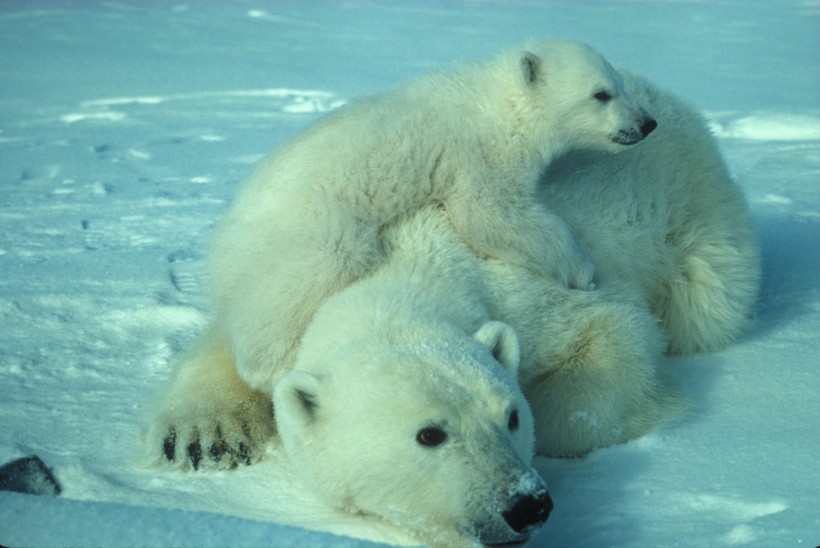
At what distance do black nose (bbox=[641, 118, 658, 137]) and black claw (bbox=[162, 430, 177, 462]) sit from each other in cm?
207

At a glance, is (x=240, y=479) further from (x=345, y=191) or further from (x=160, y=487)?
(x=345, y=191)

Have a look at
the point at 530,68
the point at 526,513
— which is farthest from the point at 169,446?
the point at 530,68

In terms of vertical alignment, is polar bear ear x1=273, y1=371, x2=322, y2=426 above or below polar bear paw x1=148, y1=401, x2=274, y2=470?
above

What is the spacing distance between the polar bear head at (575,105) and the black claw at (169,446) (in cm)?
167

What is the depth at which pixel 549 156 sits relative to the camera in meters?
3.72

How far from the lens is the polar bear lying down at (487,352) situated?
221 centimetres

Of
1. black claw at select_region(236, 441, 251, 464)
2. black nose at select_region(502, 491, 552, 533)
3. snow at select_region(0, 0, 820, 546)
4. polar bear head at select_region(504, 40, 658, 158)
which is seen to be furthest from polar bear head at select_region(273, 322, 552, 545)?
polar bear head at select_region(504, 40, 658, 158)

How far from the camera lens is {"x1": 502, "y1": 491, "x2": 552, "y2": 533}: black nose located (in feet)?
6.86

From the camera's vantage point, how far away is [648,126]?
3.81 metres

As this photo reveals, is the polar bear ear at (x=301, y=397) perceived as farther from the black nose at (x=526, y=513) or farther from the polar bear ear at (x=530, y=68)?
the polar bear ear at (x=530, y=68)

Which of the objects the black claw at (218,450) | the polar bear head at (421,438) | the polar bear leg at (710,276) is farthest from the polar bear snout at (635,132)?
the black claw at (218,450)

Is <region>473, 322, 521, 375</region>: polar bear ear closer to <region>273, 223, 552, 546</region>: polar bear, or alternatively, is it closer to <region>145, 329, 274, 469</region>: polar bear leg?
<region>273, 223, 552, 546</region>: polar bear

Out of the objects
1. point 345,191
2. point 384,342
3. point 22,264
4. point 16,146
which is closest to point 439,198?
point 345,191

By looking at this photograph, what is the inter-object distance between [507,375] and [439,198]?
978mm
